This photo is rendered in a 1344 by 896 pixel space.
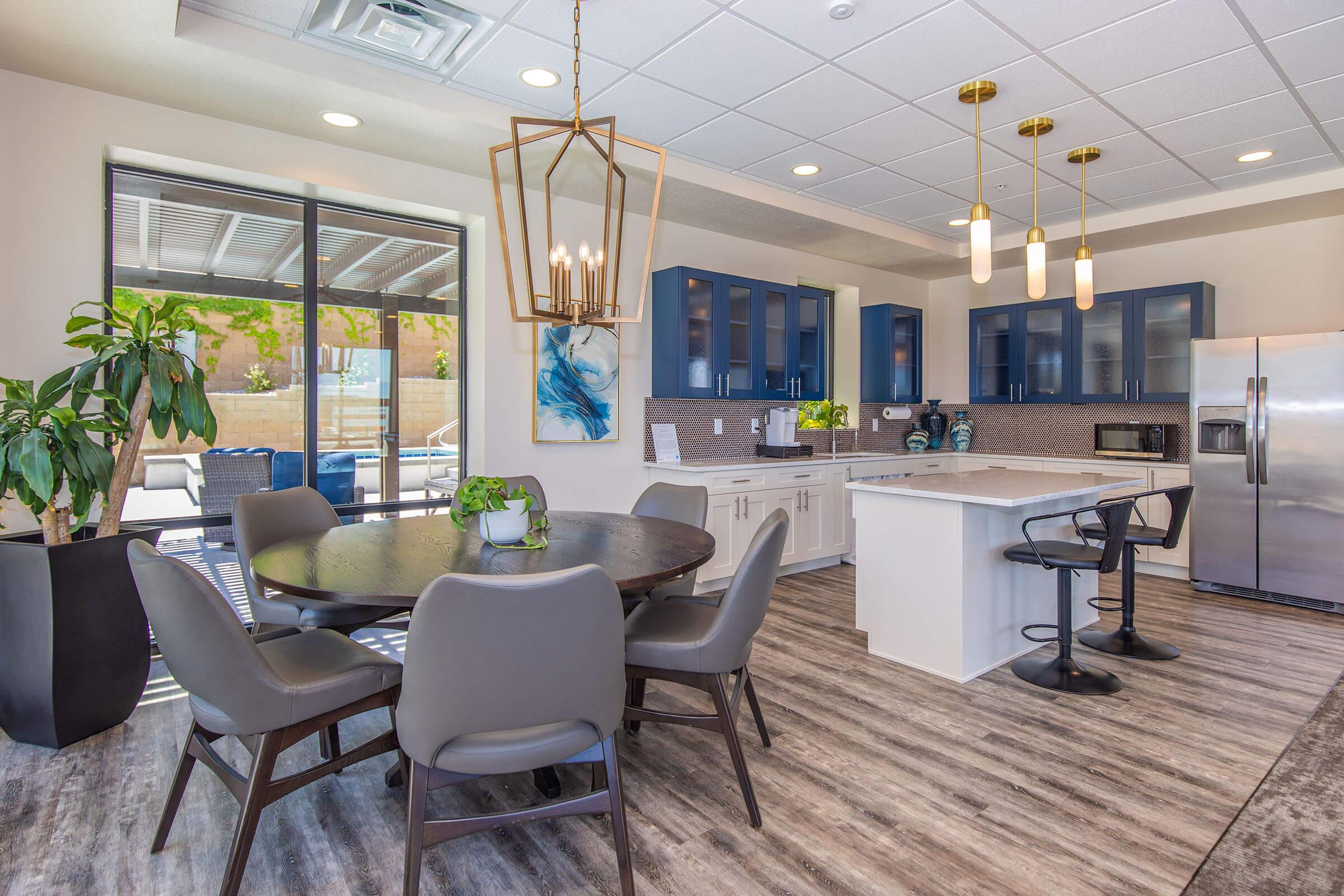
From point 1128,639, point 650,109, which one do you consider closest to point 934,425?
point 1128,639

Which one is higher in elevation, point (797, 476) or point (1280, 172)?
point (1280, 172)

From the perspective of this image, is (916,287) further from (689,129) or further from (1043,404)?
(689,129)

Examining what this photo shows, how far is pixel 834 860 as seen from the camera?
1.92 m

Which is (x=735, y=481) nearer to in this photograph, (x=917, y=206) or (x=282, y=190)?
(x=917, y=206)

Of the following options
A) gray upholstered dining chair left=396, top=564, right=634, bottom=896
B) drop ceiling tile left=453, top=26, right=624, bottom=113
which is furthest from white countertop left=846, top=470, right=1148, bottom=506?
drop ceiling tile left=453, top=26, right=624, bottom=113

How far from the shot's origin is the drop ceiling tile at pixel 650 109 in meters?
3.28

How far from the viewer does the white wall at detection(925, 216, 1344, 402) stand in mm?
4867

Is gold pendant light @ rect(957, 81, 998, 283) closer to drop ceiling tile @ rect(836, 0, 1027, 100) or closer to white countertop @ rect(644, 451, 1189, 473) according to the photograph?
drop ceiling tile @ rect(836, 0, 1027, 100)

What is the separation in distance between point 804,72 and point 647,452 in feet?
8.69

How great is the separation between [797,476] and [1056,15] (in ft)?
10.3

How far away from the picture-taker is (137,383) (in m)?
2.76

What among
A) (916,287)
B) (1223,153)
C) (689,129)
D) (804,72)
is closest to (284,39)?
(689,129)

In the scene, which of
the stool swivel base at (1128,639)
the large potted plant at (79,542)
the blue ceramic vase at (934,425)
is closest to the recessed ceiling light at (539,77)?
the large potted plant at (79,542)

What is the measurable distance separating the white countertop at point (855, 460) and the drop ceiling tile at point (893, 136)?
2045 mm
